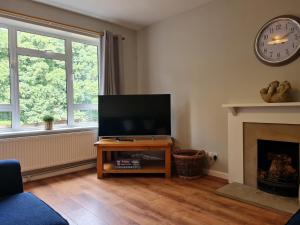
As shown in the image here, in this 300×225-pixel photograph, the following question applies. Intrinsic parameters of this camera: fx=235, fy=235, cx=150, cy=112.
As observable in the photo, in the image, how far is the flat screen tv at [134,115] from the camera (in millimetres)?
3529

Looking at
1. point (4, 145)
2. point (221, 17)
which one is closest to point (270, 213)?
point (221, 17)

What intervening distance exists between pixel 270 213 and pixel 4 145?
10.00 ft

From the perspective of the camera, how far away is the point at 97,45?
4.04 m

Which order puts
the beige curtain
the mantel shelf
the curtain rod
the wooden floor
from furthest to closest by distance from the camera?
the beige curtain, the curtain rod, the mantel shelf, the wooden floor

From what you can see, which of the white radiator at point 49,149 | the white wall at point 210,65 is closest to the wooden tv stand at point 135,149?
the white radiator at point 49,149

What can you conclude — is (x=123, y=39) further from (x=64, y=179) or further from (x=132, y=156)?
(x=64, y=179)

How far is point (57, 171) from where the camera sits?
11.3ft

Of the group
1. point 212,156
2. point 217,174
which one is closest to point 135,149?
point 212,156

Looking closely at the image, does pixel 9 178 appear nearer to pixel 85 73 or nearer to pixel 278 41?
pixel 85 73

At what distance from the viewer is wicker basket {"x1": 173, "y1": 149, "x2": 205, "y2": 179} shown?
10.3ft

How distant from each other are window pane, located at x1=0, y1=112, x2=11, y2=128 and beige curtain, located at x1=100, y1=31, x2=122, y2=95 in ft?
4.39

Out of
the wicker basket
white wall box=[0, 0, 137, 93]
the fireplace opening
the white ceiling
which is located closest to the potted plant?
white wall box=[0, 0, 137, 93]

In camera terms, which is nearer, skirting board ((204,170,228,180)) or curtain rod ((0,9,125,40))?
curtain rod ((0,9,125,40))

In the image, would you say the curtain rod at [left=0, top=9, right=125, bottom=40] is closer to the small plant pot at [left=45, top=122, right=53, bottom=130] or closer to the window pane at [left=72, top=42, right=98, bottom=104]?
the window pane at [left=72, top=42, right=98, bottom=104]
